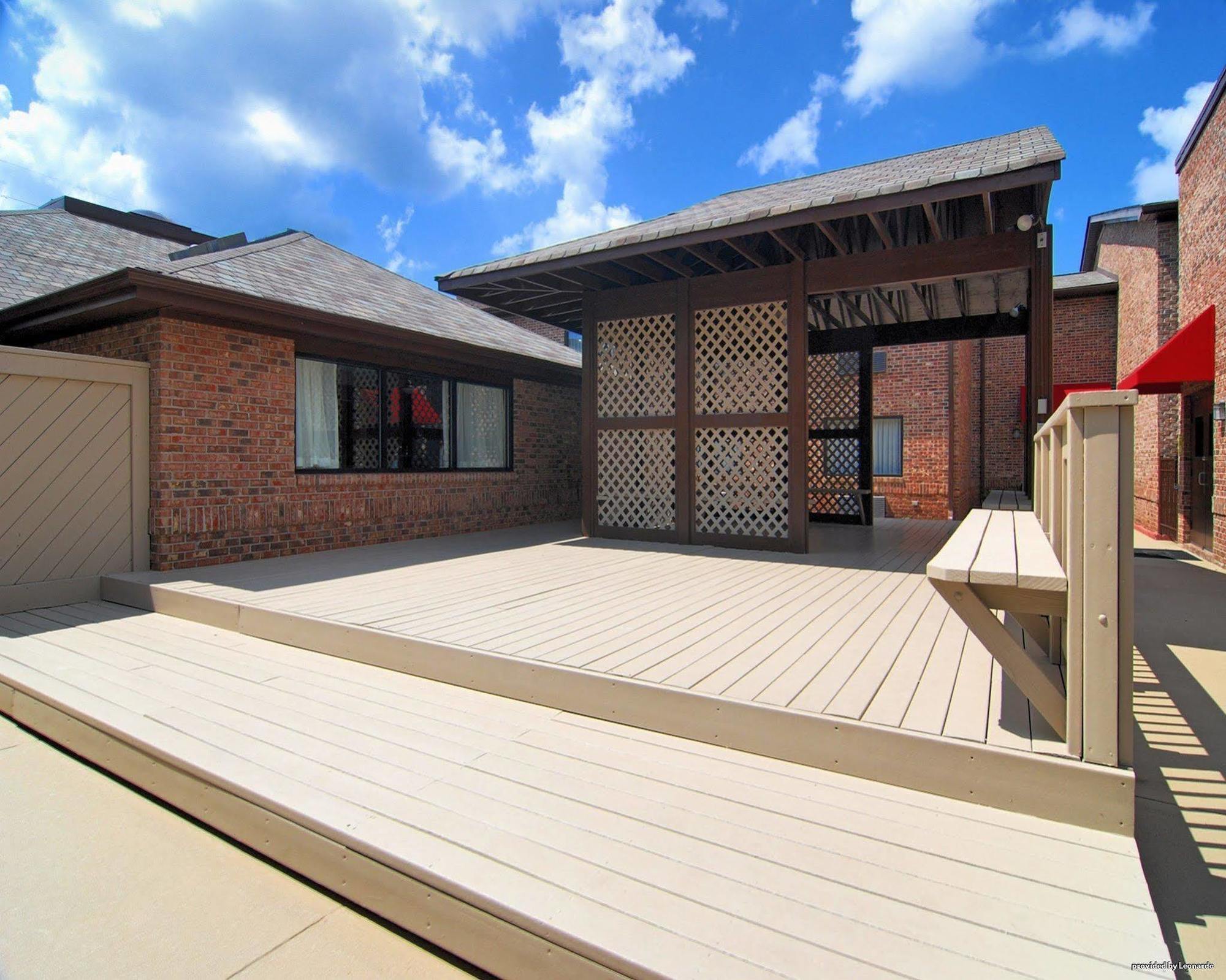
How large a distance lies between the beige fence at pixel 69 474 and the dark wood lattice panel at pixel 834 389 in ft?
26.0

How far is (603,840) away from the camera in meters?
1.79

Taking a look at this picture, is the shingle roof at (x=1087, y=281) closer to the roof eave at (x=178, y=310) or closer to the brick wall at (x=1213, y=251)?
the brick wall at (x=1213, y=251)

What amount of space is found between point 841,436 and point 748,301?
11.7 feet

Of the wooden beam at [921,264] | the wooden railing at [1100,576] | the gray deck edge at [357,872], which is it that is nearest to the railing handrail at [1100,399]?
the wooden railing at [1100,576]

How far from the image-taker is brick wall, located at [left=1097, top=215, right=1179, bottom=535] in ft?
33.1

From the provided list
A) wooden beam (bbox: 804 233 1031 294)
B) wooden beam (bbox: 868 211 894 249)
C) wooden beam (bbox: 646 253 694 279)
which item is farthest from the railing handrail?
wooden beam (bbox: 646 253 694 279)

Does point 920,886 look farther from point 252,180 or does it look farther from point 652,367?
point 252,180

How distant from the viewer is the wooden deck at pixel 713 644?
2.05 meters

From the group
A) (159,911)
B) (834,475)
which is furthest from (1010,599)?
(834,475)

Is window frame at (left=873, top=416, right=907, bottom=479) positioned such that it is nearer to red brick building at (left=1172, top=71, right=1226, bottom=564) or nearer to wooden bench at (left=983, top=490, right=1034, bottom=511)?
wooden bench at (left=983, top=490, right=1034, bottom=511)

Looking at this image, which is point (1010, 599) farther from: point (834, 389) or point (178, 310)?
point (834, 389)

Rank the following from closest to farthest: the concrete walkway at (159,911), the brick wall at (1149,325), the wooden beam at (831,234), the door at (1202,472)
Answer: the concrete walkway at (159,911), the wooden beam at (831,234), the door at (1202,472), the brick wall at (1149,325)

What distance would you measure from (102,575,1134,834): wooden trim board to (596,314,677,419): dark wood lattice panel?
446 centimetres

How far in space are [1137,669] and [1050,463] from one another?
5.54ft
